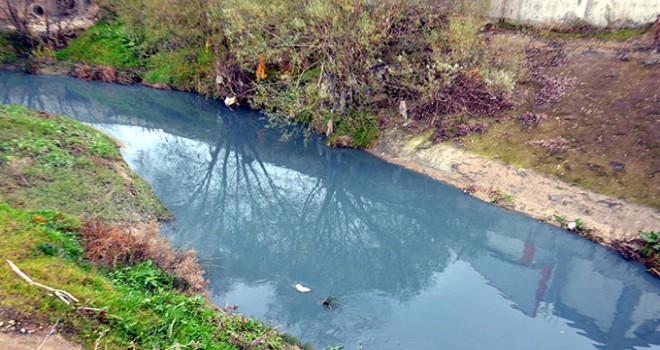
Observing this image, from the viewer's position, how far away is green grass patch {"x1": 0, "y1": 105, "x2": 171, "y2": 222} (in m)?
11.2

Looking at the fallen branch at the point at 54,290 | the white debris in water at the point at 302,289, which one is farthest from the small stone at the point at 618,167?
the fallen branch at the point at 54,290

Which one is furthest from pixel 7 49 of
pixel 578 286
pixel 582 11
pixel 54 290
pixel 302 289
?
pixel 578 286

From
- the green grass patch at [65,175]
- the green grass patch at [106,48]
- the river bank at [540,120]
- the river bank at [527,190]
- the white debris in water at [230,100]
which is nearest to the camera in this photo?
the green grass patch at [65,175]

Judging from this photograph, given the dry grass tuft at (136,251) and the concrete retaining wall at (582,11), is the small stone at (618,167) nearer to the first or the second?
the concrete retaining wall at (582,11)

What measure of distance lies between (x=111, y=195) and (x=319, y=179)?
745 centimetres

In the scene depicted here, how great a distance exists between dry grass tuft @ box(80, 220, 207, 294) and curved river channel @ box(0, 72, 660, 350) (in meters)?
0.84

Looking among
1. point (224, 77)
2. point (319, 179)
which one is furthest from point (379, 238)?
point (224, 77)

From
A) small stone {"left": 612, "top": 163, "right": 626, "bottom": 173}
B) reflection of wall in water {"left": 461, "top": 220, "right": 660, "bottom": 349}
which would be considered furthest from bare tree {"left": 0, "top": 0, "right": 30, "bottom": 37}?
small stone {"left": 612, "top": 163, "right": 626, "bottom": 173}

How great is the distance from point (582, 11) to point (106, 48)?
Answer: 26.4 metres

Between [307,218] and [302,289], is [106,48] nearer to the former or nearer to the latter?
[307,218]

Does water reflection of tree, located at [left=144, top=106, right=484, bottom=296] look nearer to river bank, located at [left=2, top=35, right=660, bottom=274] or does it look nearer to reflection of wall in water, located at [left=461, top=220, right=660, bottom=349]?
river bank, located at [left=2, top=35, right=660, bottom=274]

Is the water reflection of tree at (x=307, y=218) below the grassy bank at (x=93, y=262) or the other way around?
below

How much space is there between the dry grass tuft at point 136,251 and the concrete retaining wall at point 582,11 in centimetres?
1678

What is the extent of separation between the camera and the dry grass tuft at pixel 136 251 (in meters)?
9.03
